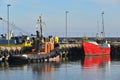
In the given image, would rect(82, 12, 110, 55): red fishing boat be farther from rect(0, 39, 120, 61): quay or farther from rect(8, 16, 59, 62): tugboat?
rect(8, 16, 59, 62): tugboat

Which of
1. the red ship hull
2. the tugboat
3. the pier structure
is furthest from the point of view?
the red ship hull

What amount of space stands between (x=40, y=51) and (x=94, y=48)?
28.8 meters

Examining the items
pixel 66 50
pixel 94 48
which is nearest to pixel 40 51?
pixel 66 50

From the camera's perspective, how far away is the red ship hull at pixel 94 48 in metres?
109

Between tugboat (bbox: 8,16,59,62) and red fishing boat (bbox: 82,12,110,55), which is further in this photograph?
red fishing boat (bbox: 82,12,110,55)

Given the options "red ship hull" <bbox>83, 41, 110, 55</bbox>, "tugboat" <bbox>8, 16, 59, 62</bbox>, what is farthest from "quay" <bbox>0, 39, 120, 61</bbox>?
"tugboat" <bbox>8, 16, 59, 62</bbox>

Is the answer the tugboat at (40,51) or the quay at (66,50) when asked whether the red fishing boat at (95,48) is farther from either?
the tugboat at (40,51)

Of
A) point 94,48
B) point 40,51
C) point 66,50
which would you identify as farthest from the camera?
point 94,48

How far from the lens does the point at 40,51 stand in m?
83.0

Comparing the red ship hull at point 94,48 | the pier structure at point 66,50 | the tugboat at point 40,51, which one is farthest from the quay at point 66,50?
the tugboat at point 40,51

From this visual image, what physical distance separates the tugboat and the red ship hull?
21310 millimetres

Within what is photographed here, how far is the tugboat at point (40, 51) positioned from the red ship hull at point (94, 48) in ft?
69.9

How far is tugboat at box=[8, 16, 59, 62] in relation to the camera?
7738 cm

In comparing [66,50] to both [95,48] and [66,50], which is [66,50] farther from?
[95,48]
